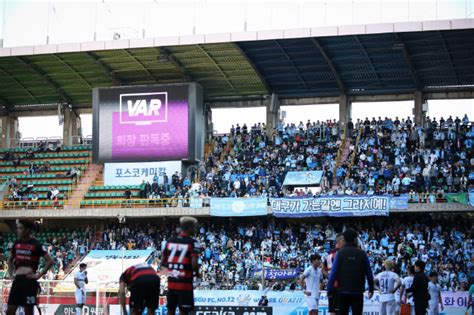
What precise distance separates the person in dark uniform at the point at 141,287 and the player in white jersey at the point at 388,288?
713 cm

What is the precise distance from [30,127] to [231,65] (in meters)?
15.7

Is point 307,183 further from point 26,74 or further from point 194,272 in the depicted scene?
point 194,272

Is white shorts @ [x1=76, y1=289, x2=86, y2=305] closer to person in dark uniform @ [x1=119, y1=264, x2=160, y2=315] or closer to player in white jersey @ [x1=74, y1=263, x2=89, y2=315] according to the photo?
player in white jersey @ [x1=74, y1=263, x2=89, y2=315]

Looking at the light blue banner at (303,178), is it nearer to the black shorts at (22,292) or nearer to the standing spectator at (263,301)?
the standing spectator at (263,301)

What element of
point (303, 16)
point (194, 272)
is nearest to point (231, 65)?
point (303, 16)

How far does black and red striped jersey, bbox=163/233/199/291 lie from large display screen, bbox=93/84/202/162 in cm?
3231

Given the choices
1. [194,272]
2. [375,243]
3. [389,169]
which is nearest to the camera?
[194,272]

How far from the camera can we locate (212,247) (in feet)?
140

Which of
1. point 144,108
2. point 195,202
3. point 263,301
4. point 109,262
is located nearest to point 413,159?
point 195,202

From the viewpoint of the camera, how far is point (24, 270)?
14.4 metres

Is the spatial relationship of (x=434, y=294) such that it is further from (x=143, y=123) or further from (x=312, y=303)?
(x=143, y=123)

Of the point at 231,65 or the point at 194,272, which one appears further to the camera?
the point at 231,65

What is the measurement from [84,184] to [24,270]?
34.9 m

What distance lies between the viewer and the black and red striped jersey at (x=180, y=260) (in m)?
14.4
